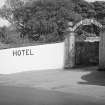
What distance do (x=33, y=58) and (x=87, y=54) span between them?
5592 millimetres

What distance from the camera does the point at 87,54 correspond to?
24.3m

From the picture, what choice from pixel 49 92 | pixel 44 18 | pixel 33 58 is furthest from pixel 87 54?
pixel 44 18

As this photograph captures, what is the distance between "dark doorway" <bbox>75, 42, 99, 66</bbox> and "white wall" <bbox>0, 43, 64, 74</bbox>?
6.37 feet

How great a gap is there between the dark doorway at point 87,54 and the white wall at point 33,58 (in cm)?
194

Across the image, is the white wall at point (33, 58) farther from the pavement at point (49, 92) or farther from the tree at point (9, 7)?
the tree at point (9, 7)

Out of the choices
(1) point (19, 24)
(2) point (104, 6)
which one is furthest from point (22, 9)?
(2) point (104, 6)

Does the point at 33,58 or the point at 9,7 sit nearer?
the point at 33,58

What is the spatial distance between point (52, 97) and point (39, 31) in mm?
27719

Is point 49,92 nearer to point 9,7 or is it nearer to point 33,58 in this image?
point 33,58

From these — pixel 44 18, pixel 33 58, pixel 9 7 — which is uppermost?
pixel 9 7

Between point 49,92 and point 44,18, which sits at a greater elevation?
point 44,18

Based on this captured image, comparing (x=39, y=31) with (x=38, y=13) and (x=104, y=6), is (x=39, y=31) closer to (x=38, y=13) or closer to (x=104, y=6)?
(x=38, y=13)

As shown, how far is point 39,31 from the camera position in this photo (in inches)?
1512

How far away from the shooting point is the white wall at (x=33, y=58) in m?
19.2
